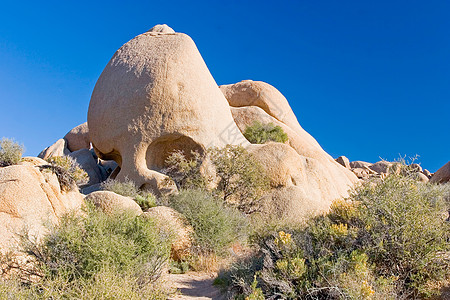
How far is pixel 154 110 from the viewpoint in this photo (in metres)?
14.8

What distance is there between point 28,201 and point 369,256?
6399 mm

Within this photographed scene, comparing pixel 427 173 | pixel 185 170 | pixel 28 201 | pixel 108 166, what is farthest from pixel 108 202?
pixel 427 173

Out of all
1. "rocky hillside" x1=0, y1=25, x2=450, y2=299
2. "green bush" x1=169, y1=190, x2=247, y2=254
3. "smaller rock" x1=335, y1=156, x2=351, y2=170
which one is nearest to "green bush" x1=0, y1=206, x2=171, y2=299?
"rocky hillside" x1=0, y1=25, x2=450, y2=299

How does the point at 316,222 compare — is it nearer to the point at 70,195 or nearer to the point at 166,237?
the point at 166,237

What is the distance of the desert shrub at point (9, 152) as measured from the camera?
9773mm

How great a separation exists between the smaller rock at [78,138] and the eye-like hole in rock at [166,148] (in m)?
9.70

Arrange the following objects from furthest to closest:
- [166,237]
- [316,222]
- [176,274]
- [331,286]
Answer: [176,274] → [166,237] → [316,222] → [331,286]

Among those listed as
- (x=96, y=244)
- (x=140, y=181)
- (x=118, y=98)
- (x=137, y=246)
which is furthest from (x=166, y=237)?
(x=118, y=98)

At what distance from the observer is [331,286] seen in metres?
5.25

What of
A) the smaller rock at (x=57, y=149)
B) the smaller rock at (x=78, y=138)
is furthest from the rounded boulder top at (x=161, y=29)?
the smaller rock at (x=57, y=149)

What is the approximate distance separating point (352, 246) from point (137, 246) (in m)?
3.38

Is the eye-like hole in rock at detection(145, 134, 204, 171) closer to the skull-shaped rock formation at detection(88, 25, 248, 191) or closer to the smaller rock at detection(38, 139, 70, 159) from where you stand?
the skull-shaped rock formation at detection(88, 25, 248, 191)

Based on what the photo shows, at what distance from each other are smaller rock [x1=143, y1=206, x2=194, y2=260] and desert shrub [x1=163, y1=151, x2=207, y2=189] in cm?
390

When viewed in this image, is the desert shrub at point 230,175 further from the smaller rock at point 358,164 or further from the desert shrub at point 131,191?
the smaller rock at point 358,164
